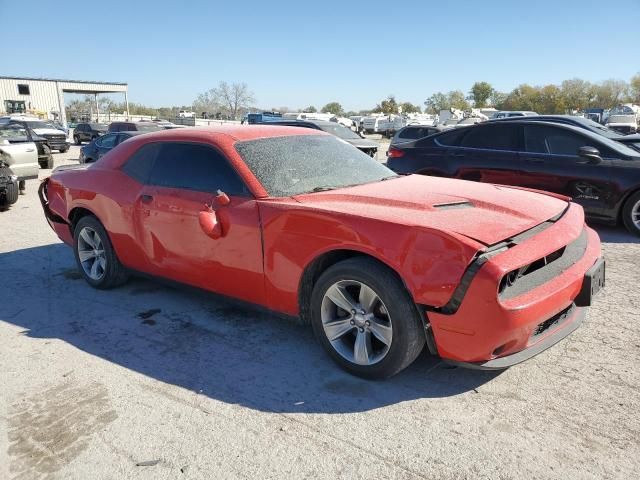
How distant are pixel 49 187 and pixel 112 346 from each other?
8.83 feet

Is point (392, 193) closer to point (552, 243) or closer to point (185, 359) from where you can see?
point (552, 243)

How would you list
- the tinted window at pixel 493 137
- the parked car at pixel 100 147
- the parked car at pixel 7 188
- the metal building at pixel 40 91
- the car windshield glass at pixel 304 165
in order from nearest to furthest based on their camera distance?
the car windshield glass at pixel 304 165 < the tinted window at pixel 493 137 < the parked car at pixel 7 188 < the parked car at pixel 100 147 < the metal building at pixel 40 91

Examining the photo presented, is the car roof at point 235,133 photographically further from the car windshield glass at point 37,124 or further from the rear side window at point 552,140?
the car windshield glass at point 37,124

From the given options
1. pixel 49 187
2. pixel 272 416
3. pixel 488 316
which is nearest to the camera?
pixel 488 316

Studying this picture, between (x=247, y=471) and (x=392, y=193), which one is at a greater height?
(x=392, y=193)

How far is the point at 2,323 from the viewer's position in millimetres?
4105

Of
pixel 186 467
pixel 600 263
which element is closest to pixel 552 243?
pixel 600 263

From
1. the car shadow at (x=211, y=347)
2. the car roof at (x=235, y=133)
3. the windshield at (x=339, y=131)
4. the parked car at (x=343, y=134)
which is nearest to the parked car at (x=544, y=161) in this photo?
the car roof at (x=235, y=133)

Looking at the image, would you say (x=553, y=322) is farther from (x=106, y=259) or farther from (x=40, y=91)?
(x=40, y=91)

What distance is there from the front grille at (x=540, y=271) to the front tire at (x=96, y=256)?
11.9ft

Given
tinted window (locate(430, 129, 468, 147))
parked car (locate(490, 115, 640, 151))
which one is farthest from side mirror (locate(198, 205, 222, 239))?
parked car (locate(490, 115, 640, 151))

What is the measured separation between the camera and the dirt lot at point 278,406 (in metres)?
2.37

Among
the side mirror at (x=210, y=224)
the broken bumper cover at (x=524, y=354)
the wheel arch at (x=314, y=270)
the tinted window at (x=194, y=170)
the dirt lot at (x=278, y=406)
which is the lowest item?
the dirt lot at (x=278, y=406)

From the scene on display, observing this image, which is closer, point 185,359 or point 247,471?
point 247,471
